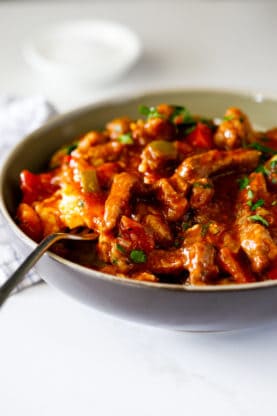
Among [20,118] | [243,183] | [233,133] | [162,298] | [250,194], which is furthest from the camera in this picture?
[20,118]

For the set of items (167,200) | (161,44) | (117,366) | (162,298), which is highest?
(167,200)

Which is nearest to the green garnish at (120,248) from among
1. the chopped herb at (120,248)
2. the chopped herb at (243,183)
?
the chopped herb at (120,248)

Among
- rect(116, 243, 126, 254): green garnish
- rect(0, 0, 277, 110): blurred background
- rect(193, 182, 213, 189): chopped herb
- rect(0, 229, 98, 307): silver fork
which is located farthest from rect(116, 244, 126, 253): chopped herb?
rect(0, 0, 277, 110): blurred background

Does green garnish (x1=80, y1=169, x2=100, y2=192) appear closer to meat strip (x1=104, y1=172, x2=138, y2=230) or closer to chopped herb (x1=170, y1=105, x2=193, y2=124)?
meat strip (x1=104, y1=172, x2=138, y2=230)

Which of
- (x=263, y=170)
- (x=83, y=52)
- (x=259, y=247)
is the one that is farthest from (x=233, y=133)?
(x=83, y=52)

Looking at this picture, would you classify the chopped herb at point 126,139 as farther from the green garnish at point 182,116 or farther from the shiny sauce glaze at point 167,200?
the green garnish at point 182,116

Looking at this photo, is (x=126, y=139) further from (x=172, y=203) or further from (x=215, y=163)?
(x=172, y=203)

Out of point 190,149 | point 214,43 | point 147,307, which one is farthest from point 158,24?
point 147,307
